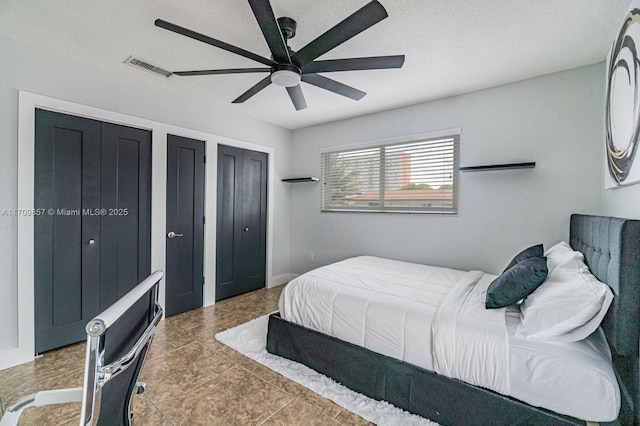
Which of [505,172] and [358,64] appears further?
[505,172]

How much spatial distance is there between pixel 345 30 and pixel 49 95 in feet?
9.00

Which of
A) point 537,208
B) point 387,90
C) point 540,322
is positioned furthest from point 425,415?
point 387,90

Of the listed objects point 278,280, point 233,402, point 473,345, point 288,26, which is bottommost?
point 233,402

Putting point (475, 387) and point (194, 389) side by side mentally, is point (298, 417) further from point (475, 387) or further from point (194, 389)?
point (475, 387)

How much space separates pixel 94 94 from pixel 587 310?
416 cm

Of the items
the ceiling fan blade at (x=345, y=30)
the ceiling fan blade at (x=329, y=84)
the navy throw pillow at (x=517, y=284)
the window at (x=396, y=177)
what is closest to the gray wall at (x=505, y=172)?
the window at (x=396, y=177)

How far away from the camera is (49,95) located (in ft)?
8.31

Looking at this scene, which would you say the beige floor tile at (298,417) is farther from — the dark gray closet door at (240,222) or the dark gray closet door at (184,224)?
the dark gray closet door at (240,222)

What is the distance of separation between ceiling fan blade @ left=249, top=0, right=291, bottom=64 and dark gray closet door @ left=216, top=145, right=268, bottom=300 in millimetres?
2365

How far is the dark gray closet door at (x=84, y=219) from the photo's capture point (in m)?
2.54

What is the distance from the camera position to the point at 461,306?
1926mm

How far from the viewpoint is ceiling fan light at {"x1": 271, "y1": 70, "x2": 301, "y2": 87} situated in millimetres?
1924

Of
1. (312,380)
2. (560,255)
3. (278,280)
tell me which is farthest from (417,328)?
(278,280)

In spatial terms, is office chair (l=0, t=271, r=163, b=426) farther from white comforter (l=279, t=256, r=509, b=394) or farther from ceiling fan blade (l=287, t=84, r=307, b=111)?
ceiling fan blade (l=287, t=84, r=307, b=111)
